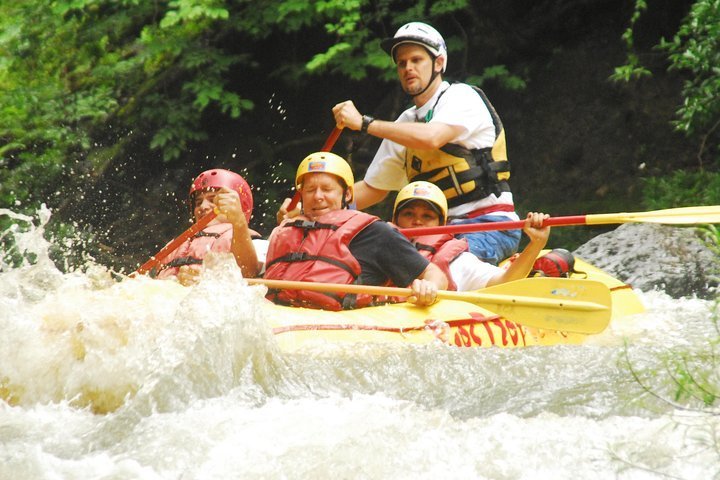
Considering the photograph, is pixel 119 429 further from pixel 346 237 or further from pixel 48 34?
pixel 48 34

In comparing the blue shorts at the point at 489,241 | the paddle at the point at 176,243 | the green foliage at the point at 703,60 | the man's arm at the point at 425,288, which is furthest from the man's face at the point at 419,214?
the green foliage at the point at 703,60

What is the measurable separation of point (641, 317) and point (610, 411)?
75.1 inches


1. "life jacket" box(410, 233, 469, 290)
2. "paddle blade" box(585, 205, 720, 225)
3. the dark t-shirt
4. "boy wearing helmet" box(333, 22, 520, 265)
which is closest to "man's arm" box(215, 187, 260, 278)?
the dark t-shirt

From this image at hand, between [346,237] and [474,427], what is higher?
[346,237]

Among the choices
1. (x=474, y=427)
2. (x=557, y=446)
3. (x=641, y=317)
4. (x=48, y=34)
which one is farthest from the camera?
(x=48, y=34)

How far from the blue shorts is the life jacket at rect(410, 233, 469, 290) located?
0.33 metres

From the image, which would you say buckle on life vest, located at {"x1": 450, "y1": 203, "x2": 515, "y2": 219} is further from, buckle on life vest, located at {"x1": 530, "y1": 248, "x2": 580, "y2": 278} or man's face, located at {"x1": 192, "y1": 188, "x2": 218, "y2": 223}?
man's face, located at {"x1": 192, "y1": 188, "x2": 218, "y2": 223}

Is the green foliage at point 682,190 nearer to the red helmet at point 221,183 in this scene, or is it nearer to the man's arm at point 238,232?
the red helmet at point 221,183

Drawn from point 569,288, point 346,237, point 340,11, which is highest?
point 340,11

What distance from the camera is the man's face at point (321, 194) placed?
15.3 feet

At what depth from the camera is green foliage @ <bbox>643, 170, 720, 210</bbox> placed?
7.35 meters

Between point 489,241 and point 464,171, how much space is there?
17.8 inches

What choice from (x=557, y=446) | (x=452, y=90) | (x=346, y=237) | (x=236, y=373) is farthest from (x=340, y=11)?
(x=557, y=446)

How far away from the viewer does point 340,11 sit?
8.00m
